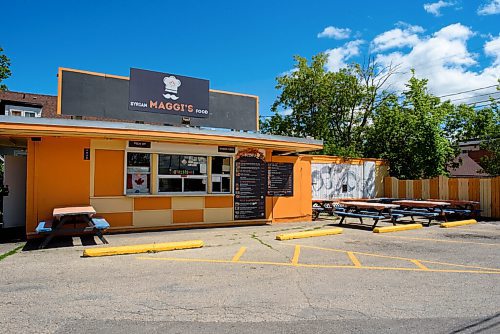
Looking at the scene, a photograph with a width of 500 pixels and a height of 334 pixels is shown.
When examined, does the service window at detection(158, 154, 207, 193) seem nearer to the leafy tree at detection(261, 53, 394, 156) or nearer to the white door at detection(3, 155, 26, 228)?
the white door at detection(3, 155, 26, 228)

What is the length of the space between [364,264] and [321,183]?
38.2 ft

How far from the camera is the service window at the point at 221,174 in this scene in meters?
12.5

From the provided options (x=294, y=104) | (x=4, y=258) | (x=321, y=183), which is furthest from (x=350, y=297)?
(x=294, y=104)

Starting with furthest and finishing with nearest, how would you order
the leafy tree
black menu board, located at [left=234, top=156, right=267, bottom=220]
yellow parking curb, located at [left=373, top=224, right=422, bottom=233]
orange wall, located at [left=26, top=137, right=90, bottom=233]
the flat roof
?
the leafy tree < black menu board, located at [left=234, top=156, right=267, bottom=220] < yellow parking curb, located at [left=373, top=224, right=422, bottom=233] < orange wall, located at [left=26, top=137, right=90, bottom=233] < the flat roof

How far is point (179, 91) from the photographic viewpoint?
14141mm

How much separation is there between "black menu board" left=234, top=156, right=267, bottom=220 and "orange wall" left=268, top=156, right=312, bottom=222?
546 millimetres

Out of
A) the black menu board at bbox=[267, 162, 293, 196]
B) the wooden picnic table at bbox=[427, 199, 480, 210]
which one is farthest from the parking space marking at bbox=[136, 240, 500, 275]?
the wooden picnic table at bbox=[427, 199, 480, 210]

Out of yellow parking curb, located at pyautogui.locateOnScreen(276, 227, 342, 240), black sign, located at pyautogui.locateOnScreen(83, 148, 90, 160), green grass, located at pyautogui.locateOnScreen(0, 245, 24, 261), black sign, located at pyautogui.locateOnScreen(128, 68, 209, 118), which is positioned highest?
black sign, located at pyautogui.locateOnScreen(128, 68, 209, 118)

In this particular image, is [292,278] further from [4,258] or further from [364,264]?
[4,258]

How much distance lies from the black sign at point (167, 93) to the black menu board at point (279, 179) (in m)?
3.53

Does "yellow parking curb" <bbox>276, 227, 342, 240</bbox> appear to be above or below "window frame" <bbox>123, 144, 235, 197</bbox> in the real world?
below

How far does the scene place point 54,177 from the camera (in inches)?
405

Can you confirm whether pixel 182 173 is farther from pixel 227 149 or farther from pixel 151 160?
pixel 227 149

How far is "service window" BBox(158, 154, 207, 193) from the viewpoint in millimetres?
11688
